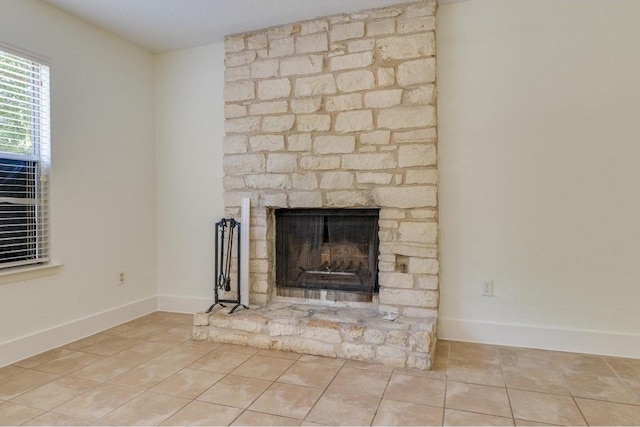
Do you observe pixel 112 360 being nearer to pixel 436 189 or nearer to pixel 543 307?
pixel 436 189

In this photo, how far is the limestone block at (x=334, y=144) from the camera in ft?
9.73

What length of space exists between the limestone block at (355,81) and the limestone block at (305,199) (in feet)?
2.80

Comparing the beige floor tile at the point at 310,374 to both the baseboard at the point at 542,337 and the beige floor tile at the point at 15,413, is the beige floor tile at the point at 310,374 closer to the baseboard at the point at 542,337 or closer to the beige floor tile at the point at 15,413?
the baseboard at the point at 542,337

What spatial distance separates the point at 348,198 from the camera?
298cm

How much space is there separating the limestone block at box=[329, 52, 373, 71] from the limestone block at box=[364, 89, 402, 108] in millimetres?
239

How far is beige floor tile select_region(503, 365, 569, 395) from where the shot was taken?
2.13 m

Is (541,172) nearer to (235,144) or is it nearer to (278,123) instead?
(278,123)

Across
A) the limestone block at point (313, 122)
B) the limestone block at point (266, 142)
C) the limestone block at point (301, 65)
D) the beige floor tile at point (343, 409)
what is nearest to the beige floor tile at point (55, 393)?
the beige floor tile at point (343, 409)

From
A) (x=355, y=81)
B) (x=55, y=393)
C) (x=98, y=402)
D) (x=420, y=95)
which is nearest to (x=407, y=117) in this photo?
(x=420, y=95)

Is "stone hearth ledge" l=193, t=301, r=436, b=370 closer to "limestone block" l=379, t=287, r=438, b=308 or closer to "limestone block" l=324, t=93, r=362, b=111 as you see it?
"limestone block" l=379, t=287, r=438, b=308

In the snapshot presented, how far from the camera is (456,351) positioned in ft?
8.77

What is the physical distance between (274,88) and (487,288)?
7.54ft

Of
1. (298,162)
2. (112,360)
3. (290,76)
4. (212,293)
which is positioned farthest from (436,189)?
(112,360)

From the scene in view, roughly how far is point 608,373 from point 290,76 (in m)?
3.00
